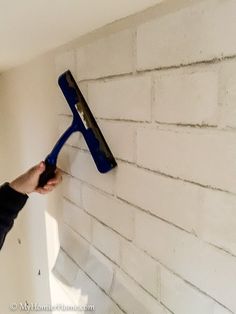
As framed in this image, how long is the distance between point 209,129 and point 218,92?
0.19 ft

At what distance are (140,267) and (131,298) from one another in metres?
0.10

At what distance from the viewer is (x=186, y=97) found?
54cm

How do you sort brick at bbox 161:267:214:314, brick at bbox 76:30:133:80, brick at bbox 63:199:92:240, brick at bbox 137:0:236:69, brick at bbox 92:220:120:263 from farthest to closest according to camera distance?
brick at bbox 63:199:92:240 < brick at bbox 92:220:120:263 < brick at bbox 76:30:133:80 < brick at bbox 161:267:214:314 < brick at bbox 137:0:236:69

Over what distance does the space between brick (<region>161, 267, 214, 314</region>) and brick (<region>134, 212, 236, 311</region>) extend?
15mm

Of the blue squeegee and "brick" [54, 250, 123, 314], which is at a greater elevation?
the blue squeegee

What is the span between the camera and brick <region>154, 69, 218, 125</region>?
49 cm

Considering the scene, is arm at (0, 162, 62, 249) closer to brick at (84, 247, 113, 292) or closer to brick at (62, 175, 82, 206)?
brick at (62, 175, 82, 206)

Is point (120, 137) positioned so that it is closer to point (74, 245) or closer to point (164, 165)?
point (164, 165)

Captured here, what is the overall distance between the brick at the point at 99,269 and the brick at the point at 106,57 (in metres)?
0.48

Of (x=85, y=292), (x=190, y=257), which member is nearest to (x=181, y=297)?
(x=190, y=257)

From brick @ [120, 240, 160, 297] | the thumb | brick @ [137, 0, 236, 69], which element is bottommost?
brick @ [120, 240, 160, 297]

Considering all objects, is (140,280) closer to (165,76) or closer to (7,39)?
(165,76)

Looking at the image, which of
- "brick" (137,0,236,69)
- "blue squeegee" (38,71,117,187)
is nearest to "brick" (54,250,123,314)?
"blue squeegee" (38,71,117,187)

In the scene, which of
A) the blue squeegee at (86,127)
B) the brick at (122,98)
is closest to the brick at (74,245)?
the blue squeegee at (86,127)
